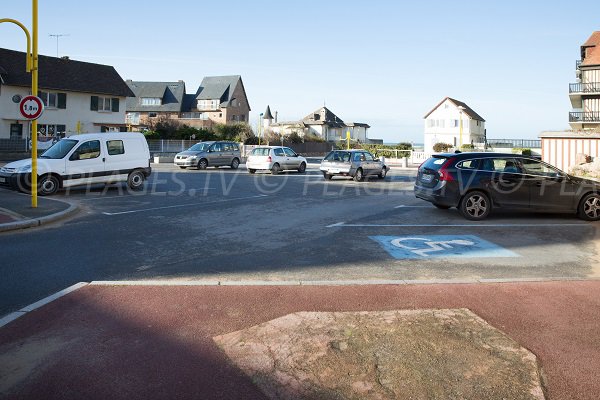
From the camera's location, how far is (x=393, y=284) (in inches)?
261

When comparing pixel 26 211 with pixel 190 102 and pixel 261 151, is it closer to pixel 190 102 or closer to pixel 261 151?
pixel 261 151

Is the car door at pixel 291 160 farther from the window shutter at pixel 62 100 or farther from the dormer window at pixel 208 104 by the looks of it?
the dormer window at pixel 208 104

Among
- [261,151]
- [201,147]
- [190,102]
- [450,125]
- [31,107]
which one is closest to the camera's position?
[31,107]

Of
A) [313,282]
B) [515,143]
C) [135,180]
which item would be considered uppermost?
[515,143]

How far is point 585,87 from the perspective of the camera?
156ft

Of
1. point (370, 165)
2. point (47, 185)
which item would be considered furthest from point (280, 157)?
point (47, 185)

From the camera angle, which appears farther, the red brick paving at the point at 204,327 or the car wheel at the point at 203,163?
the car wheel at the point at 203,163

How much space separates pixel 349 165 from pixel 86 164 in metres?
Result: 12.4

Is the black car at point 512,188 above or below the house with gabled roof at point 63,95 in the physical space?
below

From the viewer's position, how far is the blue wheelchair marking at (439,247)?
8.71 meters

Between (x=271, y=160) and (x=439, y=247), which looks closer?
(x=439, y=247)

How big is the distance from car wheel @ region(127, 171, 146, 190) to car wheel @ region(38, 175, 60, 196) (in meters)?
2.53

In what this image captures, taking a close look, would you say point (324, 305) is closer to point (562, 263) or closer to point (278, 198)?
point (562, 263)

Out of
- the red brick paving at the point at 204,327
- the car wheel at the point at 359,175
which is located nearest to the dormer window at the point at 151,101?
the car wheel at the point at 359,175
